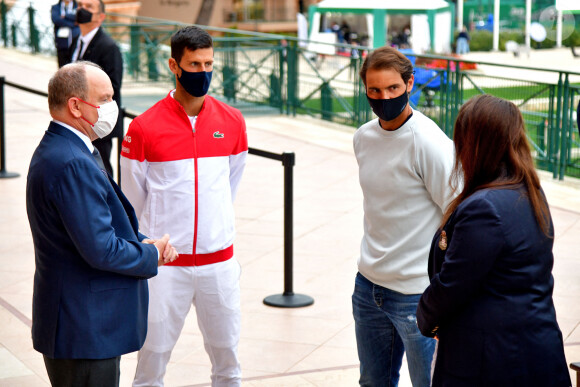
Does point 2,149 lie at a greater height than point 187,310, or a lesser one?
lesser

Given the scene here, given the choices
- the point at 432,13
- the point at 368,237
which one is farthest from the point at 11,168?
the point at 432,13

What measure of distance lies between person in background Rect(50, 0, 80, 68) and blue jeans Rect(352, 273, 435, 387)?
5.77 m

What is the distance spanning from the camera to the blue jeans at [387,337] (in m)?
3.66

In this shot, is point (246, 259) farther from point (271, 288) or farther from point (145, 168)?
point (145, 168)

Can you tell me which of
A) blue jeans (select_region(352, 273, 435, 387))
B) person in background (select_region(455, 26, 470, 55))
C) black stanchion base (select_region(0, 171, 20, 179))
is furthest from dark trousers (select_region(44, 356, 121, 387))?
person in background (select_region(455, 26, 470, 55))

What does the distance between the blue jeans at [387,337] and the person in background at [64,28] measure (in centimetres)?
577

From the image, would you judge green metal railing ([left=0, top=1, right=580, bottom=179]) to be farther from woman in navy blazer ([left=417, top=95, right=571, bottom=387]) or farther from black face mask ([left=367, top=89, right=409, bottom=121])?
woman in navy blazer ([left=417, top=95, right=571, bottom=387])

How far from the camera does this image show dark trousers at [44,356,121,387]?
129 inches

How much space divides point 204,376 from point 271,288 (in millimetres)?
1666

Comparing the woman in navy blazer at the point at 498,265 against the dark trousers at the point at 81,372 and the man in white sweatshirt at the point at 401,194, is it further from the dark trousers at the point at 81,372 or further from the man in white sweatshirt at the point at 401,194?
the dark trousers at the point at 81,372

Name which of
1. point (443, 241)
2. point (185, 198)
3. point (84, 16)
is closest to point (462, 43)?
point (84, 16)

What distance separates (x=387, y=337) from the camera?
12.6 ft

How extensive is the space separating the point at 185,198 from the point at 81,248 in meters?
0.94

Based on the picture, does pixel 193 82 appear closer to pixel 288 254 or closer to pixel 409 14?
pixel 288 254
